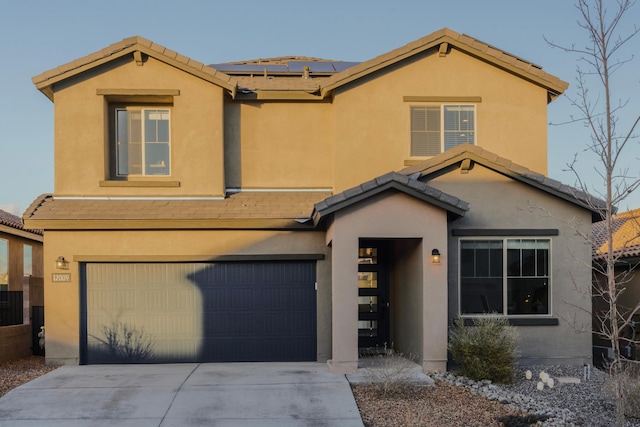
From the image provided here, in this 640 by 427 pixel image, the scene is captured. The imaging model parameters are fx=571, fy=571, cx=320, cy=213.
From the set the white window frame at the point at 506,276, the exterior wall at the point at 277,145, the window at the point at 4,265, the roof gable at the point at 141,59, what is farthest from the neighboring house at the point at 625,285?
the window at the point at 4,265

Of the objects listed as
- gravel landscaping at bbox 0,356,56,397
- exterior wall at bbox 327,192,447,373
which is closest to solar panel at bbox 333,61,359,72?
exterior wall at bbox 327,192,447,373

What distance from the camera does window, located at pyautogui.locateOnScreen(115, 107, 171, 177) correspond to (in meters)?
13.0

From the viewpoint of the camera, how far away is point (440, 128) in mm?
13164

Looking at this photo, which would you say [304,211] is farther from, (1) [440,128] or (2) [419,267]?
(1) [440,128]

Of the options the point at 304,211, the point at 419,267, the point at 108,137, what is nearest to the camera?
the point at 419,267

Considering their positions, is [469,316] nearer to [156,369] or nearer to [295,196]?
[295,196]

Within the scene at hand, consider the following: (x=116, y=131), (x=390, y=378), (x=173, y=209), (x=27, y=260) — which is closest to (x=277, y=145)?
(x=173, y=209)

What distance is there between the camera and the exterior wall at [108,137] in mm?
12586

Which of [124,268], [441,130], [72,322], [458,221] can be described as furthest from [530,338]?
[72,322]

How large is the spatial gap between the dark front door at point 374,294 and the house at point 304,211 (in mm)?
33

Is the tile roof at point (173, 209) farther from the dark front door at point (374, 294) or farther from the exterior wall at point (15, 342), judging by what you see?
the exterior wall at point (15, 342)

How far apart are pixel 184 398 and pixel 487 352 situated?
17.2 ft

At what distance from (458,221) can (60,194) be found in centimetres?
860

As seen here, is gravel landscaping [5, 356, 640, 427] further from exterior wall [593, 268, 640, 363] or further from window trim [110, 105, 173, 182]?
exterior wall [593, 268, 640, 363]
